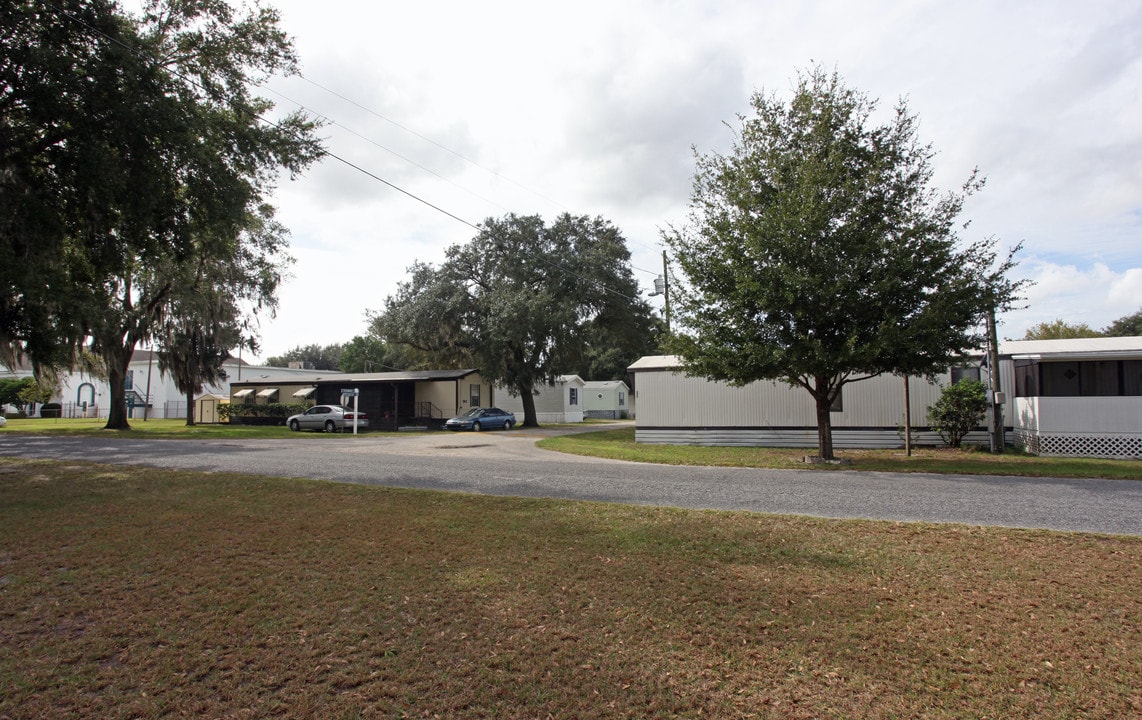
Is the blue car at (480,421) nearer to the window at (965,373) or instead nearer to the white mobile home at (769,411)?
the white mobile home at (769,411)

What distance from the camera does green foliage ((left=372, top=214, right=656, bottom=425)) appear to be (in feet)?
105

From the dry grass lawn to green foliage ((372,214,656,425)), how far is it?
25073 millimetres

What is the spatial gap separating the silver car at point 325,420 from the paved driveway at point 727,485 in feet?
44.1

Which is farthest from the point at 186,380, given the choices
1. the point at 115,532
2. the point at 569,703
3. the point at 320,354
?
the point at 320,354

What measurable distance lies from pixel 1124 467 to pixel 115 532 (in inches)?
681

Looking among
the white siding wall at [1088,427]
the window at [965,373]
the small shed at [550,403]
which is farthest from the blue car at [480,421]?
the white siding wall at [1088,427]

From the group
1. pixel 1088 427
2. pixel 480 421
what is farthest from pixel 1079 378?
pixel 480 421

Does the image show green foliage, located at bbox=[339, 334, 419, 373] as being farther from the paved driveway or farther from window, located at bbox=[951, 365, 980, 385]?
window, located at bbox=[951, 365, 980, 385]

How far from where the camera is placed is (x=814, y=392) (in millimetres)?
14828

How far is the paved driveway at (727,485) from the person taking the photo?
791 centimetres

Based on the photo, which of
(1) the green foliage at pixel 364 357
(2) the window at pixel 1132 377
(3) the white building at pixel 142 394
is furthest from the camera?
(1) the green foliage at pixel 364 357

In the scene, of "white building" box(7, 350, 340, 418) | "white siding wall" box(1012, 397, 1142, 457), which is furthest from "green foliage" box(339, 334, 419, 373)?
"white siding wall" box(1012, 397, 1142, 457)

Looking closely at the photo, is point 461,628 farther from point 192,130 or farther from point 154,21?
point 154,21

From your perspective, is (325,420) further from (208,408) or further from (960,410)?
(960,410)
